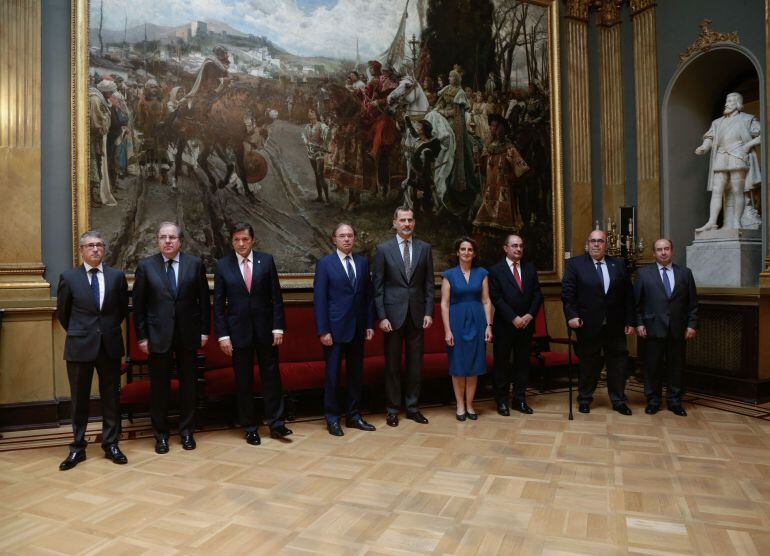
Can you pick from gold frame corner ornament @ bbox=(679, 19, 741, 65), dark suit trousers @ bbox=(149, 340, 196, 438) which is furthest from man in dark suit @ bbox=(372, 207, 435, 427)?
gold frame corner ornament @ bbox=(679, 19, 741, 65)

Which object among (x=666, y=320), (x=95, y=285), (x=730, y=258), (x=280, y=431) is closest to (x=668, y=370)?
(x=666, y=320)

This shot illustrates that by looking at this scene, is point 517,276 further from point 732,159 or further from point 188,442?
point 188,442

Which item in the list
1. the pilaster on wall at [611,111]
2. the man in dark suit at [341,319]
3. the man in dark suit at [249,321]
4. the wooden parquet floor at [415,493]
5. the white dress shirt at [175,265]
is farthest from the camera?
the pilaster on wall at [611,111]

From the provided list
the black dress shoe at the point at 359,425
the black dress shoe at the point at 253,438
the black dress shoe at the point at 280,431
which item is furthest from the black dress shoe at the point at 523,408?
the black dress shoe at the point at 253,438

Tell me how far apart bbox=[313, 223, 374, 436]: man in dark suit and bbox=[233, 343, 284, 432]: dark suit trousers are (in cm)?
43

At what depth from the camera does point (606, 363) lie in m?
5.62

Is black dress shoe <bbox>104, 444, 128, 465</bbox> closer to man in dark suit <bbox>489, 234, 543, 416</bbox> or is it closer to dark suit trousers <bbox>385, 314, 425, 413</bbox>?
dark suit trousers <bbox>385, 314, 425, 413</bbox>

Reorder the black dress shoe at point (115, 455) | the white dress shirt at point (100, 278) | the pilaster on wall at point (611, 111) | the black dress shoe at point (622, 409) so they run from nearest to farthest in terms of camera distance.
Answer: the black dress shoe at point (115, 455) → the white dress shirt at point (100, 278) → the black dress shoe at point (622, 409) → the pilaster on wall at point (611, 111)

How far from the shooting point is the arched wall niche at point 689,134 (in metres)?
7.45

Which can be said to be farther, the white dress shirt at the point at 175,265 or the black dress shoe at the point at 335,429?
the black dress shoe at the point at 335,429

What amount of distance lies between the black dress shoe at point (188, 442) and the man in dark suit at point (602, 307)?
354cm

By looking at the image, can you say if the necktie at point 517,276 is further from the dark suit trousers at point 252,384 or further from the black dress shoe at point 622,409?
the dark suit trousers at point 252,384

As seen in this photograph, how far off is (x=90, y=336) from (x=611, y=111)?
7150 mm

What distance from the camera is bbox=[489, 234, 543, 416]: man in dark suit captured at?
18.2 feet
